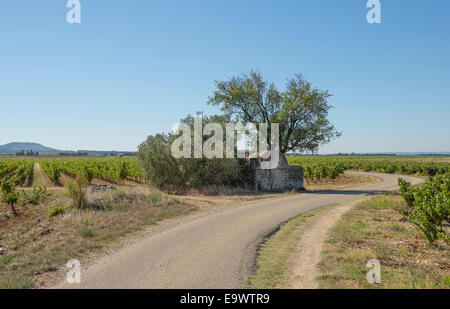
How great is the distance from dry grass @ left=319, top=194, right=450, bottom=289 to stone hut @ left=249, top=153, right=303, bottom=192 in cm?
1112

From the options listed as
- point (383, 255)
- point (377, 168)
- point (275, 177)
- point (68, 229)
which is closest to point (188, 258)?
point (383, 255)

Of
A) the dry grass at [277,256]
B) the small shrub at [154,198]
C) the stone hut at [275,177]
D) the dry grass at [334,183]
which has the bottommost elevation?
the dry grass at [334,183]

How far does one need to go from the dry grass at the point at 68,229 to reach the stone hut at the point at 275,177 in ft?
30.5

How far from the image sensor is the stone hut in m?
23.6

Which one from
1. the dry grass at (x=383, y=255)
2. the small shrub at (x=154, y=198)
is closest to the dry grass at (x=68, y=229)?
the small shrub at (x=154, y=198)

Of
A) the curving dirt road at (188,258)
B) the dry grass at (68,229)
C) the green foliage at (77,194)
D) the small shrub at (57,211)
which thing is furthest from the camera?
the green foliage at (77,194)

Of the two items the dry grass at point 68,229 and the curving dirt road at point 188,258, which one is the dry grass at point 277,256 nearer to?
the curving dirt road at point 188,258

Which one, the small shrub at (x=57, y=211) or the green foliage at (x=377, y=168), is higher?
the green foliage at (x=377, y=168)

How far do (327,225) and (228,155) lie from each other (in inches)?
477

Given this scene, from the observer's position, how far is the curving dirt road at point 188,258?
227 inches

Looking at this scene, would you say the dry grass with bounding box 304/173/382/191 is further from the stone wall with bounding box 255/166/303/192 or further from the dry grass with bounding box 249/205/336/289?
the dry grass with bounding box 249/205/336/289

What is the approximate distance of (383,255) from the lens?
752 cm

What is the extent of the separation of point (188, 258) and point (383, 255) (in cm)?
500
